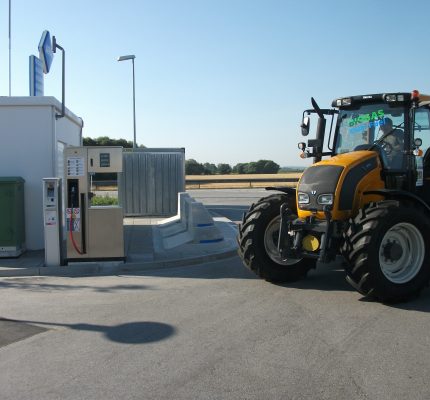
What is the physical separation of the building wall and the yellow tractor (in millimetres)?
4982

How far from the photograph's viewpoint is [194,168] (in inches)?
2795

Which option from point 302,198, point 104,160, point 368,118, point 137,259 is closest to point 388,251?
point 302,198

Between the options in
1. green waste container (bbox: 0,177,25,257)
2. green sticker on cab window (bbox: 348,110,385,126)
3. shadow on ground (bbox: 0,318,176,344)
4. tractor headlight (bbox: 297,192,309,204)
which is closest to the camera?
shadow on ground (bbox: 0,318,176,344)

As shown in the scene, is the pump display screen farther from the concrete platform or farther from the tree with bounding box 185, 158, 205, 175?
the tree with bounding box 185, 158, 205, 175

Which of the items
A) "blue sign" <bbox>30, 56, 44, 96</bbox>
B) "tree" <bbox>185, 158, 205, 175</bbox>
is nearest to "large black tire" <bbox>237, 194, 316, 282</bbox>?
"blue sign" <bbox>30, 56, 44, 96</bbox>

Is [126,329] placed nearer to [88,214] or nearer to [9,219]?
[88,214]

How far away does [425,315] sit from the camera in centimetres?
577

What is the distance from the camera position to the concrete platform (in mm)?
8633

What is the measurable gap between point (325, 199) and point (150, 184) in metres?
11.8

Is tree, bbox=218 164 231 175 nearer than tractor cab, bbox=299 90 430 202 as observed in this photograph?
No

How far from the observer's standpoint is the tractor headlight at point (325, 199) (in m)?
6.60

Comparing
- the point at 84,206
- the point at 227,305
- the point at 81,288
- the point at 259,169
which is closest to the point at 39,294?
the point at 81,288

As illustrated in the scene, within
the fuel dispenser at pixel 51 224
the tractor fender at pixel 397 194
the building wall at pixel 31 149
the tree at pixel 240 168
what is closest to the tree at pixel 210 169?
the tree at pixel 240 168

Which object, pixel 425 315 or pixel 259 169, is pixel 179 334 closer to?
pixel 425 315
